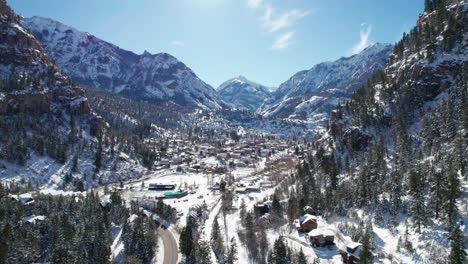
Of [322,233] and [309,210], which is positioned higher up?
[309,210]

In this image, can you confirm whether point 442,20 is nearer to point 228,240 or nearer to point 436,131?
point 436,131

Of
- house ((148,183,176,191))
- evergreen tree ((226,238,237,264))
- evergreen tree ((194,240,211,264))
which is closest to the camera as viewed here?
evergreen tree ((226,238,237,264))

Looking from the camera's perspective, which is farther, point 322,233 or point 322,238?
point 322,233

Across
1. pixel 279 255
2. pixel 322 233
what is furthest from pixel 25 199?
pixel 322 233

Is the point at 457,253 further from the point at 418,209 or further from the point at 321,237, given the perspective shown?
the point at 321,237

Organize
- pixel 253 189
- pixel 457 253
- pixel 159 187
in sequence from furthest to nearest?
1. pixel 159 187
2. pixel 253 189
3. pixel 457 253

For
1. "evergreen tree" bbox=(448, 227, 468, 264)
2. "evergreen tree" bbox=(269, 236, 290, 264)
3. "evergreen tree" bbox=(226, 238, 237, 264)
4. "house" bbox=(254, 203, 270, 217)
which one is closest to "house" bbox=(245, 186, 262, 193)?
"house" bbox=(254, 203, 270, 217)

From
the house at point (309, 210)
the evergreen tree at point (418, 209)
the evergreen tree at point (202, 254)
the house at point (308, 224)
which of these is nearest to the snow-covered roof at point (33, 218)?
the evergreen tree at point (202, 254)

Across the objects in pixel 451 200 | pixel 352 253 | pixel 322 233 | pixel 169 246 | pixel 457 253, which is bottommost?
pixel 169 246

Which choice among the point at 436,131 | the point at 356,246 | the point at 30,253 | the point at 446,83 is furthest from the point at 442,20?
the point at 30,253

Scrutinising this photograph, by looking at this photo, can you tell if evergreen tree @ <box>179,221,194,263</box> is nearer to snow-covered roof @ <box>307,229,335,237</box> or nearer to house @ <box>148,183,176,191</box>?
snow-covered roof @ <box>307,229,335,237</box>
